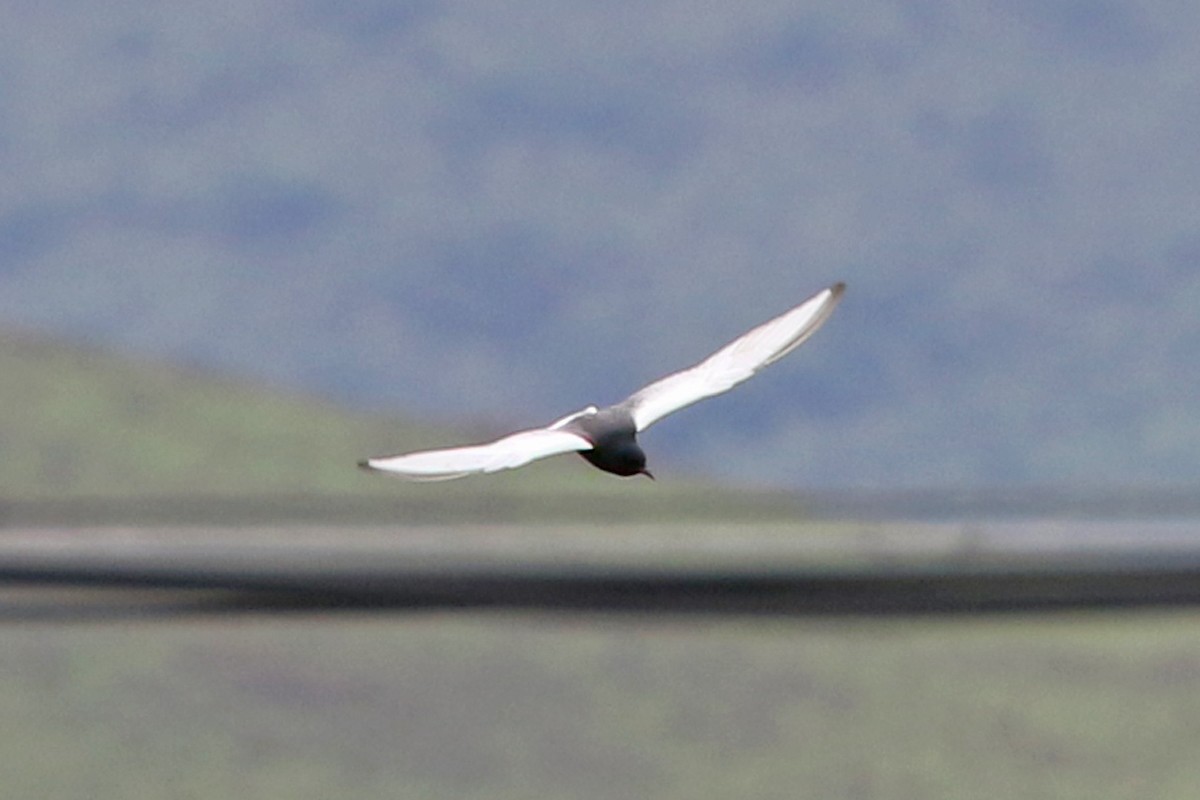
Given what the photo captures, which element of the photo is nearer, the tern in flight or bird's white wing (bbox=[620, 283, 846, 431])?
the tern in flight

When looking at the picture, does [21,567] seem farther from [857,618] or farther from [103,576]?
[857,618]

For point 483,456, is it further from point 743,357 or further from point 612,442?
point 743,357

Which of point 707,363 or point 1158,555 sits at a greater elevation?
point 1158,555

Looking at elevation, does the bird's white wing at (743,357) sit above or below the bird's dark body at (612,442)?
above

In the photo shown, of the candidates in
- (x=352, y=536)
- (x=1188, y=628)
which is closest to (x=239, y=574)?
(x=352, y=536)

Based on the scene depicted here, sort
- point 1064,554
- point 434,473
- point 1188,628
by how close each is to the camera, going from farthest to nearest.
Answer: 1. point 1188,628
2. point 1064,554
3. point 434,473

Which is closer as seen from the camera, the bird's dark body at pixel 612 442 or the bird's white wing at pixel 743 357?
the bird's dark body at pixel 612 442

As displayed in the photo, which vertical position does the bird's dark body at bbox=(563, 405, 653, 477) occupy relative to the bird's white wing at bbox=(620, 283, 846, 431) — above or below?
below
